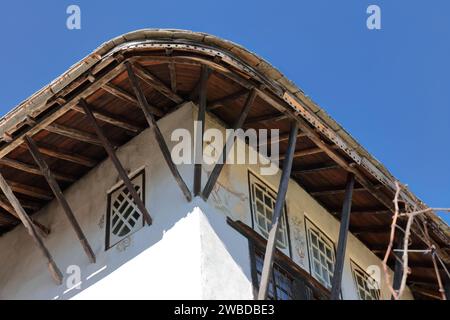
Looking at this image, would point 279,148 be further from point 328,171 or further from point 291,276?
point 291,276

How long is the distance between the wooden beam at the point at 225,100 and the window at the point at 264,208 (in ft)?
3.12

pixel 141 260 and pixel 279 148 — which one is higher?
pixel 279 148

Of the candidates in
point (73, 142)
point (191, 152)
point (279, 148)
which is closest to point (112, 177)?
point (73, 142)

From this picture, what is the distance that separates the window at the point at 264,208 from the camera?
10312 mm

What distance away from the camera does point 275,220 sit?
9.06 metres

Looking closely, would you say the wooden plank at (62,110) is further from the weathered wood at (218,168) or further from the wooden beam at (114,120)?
the weathered wood at (218,168)

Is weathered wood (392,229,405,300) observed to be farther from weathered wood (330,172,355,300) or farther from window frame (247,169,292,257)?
window frame (247,169,292,257)

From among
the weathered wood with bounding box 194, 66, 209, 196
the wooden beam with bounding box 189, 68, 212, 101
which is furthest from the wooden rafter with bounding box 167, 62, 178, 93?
the weathered wood with bounding box 194, 66, 209, 196

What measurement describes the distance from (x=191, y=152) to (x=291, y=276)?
1.90 m

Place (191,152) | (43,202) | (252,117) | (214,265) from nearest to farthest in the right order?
(214,265) < (191,152) < (252,117) < (43,202)

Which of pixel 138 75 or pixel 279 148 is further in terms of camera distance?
pixel 279 148

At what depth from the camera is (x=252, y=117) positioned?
34.2 feet

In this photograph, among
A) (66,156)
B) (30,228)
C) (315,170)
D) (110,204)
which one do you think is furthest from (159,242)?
(315,170)
